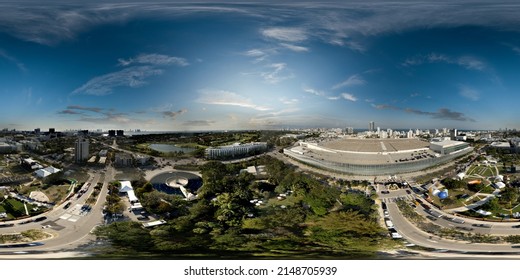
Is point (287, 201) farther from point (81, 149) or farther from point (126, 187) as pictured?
point (81, 149)

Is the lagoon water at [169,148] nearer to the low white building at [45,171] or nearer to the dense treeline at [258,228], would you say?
the dense treeline at [258,228]

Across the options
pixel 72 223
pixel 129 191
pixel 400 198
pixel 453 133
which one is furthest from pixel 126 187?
pixel 453 133

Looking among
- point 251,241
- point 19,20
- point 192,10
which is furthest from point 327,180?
point 19,20

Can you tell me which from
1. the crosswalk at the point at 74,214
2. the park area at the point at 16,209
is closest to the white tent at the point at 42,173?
the park area at the point at 16,209

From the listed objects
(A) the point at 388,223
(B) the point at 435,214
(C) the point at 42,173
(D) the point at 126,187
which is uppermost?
(C) the point at 42,173

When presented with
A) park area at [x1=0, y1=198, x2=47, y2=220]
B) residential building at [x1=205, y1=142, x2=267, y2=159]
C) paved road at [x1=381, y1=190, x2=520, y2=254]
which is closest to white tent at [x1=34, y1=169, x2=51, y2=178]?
park area at [x1=0, y1=198, x2=47, y2=220]

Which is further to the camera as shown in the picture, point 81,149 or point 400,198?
point 81,149

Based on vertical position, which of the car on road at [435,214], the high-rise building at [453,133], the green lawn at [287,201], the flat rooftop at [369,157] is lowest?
the car on road at [435,214]
